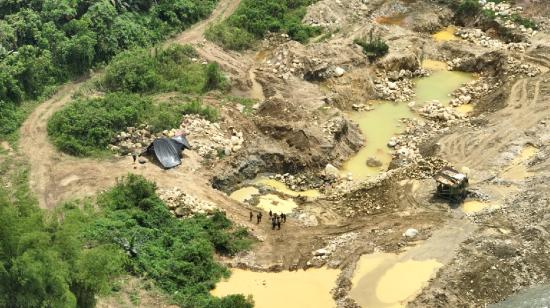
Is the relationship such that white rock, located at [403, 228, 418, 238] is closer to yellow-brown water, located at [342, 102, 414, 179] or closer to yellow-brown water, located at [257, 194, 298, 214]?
yellow-brown water, located at [257, 194, 298, 214]

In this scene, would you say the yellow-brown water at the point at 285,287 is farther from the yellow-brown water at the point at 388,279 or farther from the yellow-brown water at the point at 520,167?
the yellow-brown water at the point at 520,167

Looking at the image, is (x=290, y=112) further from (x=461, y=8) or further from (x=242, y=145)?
(x=461, y=8)

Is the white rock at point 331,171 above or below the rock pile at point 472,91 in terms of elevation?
above

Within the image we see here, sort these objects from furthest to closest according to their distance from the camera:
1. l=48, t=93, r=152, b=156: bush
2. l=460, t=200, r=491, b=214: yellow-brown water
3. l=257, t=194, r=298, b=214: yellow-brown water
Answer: l=48, t=93, r=152, b=156: bush → l=257, t=194, r=298, b=214: yellow-brown water → l=460, t=200, r=491, b=214: yellow-brown water

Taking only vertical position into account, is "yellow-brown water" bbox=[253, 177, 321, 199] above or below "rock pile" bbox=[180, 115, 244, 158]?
below

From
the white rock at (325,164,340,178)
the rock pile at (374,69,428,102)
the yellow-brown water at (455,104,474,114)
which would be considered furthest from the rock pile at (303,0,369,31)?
the white rock at (325,164,340,178)

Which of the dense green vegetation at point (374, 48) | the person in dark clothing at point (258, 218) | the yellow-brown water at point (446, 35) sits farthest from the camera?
the yellow-brown water at point (446, 35)

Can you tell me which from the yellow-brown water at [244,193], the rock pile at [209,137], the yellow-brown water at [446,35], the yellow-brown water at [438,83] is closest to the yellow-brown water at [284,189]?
the yellow-brown water at [244,193]
